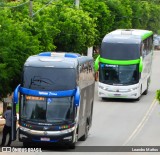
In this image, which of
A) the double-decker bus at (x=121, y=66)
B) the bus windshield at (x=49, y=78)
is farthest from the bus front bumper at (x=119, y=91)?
the bus windshield at (x=49, y=78)

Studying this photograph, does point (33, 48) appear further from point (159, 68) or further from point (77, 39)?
point (159, 68)

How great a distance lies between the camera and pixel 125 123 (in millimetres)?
39219

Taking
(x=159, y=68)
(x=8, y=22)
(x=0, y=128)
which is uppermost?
(x=8, y=22)

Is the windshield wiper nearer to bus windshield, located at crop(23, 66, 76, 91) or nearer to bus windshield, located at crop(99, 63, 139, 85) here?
bus windshield, located at crop(23, 66, 76, 91)

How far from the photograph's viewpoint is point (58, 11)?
56.2 metres

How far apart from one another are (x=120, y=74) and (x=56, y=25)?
8.72m

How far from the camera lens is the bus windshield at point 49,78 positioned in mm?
28328

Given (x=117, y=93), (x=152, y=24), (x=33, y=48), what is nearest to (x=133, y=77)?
(x=117, y=93)

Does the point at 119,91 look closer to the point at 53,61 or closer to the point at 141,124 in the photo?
Result: the point at 141,124

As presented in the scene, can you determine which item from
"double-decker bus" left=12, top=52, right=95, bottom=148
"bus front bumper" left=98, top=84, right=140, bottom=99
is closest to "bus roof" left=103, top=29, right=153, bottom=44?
"bus front bumper" left=98, top=84, right=140, bottom=99

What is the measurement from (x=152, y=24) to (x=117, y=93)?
61714mm

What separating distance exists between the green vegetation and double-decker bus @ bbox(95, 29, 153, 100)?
3516 millimetres

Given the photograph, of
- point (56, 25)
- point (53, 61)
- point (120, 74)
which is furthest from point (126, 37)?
point (53, 61)

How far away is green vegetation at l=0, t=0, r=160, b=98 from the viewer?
3234 cm
